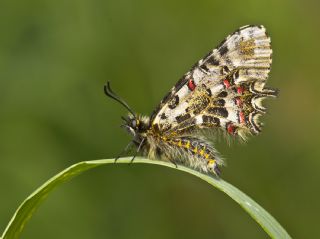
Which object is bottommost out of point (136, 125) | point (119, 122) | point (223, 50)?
point (119, 122)

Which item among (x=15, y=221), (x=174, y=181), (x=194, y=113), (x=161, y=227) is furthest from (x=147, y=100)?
(x=15, y=221)

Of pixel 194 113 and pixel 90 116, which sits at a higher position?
pixel 194 113

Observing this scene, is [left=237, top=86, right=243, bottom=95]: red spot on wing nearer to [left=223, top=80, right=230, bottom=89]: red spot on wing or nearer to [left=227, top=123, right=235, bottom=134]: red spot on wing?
[left=223, top=80, right=230, bottom=89]: red spot on wing

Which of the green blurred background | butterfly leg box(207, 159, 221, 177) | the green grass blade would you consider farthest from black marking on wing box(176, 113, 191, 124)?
the green blurred background

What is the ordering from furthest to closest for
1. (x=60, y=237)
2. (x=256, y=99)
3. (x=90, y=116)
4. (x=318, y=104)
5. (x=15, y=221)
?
1. (x=318, y=104)
2. (x=90, y=116)
3. (x=60, y=237)
4. (x=256, y=99)
5. (x=15, y=221)

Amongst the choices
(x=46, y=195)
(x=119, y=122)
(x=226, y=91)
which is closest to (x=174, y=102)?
(x=226, y=91)

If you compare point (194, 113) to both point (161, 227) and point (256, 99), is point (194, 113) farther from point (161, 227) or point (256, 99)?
point (161, 227)

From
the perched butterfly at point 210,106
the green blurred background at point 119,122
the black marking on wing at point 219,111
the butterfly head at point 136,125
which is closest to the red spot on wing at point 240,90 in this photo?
the perched butterfly at point 210,106

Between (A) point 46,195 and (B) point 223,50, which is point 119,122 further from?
(A) point 46,195
